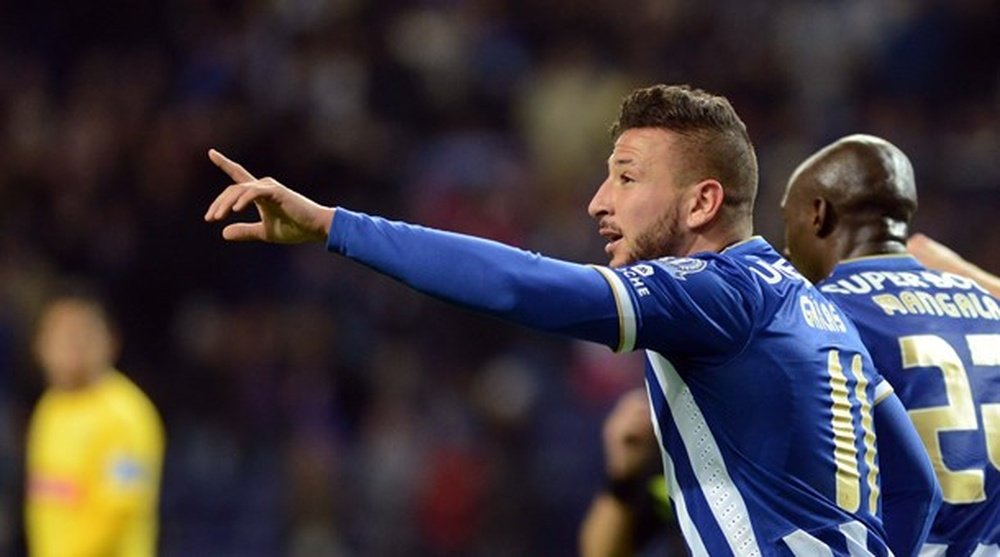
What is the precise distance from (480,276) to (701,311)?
1.39 feet

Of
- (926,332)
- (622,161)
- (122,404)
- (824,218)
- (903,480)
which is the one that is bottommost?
(122,404)

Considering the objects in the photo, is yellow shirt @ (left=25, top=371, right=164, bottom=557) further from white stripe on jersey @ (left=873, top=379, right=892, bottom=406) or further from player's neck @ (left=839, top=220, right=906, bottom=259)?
white stripe on jersey @ (left=873, top=379, right=892, bottom=406)

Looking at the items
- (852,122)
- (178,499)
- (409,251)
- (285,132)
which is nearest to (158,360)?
(178,499)

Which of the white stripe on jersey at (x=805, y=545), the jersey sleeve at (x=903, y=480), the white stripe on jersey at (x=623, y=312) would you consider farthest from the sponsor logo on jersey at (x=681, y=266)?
the jersey sleeve at (x=903, y=480)

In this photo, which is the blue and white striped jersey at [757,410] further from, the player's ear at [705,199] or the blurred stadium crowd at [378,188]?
the blurred stadium crowd at [378,188]

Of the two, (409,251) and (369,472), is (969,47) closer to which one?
(369,472)

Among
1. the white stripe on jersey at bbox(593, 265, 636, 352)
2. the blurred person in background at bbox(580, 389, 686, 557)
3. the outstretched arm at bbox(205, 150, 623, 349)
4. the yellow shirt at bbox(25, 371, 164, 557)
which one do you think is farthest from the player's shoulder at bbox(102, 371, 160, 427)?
the white stripe on jersey at bbox(593, 265, 636, 352)

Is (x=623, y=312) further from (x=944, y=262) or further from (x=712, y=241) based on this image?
(x=944, y=262)

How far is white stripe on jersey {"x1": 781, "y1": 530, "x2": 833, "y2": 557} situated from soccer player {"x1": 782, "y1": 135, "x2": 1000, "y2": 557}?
93 centimetres

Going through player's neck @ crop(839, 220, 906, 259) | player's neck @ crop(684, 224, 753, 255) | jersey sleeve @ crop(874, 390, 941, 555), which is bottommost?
jersey sleeve @ crop(874, 390, 941, 555)

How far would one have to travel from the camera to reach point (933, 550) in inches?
169

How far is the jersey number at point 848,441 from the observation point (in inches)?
137

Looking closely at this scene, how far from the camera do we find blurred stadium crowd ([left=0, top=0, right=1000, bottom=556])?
10734mm

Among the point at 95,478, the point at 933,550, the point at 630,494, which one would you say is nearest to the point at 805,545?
the point at 933,550
